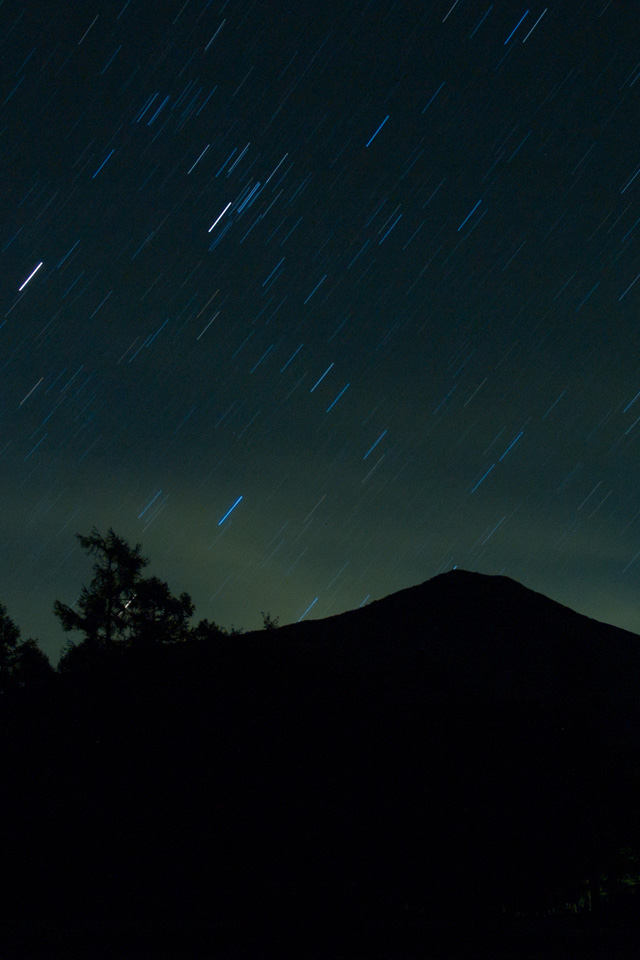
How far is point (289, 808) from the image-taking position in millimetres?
11844

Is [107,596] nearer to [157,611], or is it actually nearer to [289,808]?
[157,611]

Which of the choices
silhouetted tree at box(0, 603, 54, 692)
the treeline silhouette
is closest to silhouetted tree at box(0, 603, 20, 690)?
silhouetted tree at box(0, 603, 54, 692)

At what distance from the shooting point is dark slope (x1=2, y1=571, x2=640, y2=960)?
10789 mm

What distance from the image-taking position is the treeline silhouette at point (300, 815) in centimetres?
1072

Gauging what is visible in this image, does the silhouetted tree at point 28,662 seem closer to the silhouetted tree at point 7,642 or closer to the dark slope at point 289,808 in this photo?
the silhouetted tree at point 7,642

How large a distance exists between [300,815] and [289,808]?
252 millimetres

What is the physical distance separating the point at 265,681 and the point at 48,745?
4.26 metres

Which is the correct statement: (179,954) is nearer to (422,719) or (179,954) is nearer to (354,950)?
(354,950)

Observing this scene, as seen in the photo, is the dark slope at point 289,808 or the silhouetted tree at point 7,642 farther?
the silhouetted tree at point 7,642

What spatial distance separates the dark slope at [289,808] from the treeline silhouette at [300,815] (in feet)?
0.10

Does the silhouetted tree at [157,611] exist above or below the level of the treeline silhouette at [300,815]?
above

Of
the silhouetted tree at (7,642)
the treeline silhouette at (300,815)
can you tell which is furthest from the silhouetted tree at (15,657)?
the treeline silhouette at (300,815)

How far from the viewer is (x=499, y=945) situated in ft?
35.1

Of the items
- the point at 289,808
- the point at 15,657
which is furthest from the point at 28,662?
the point at 289,808
